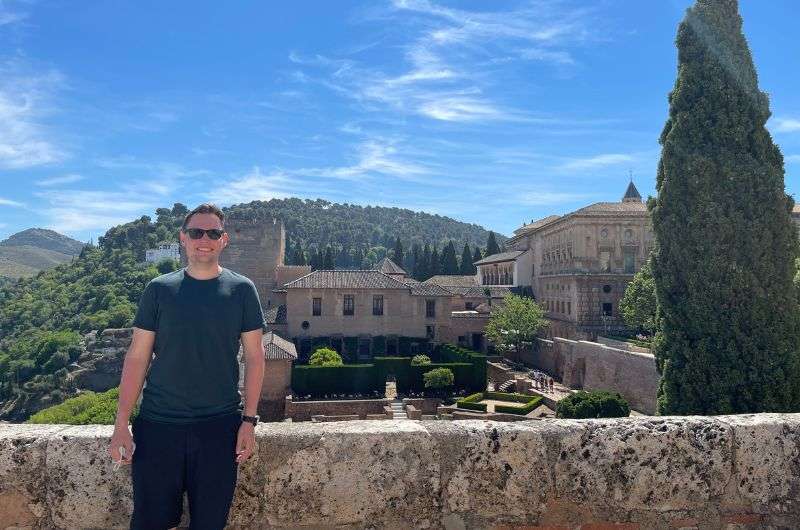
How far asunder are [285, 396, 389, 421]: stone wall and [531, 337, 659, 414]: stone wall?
32.8ft

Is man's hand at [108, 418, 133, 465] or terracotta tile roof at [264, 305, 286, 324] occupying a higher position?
man's hand at [108, 418, 133, 465]

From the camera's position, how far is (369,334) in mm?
36625

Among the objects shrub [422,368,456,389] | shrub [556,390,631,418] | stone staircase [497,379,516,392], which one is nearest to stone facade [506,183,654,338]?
stone staircase [497,379,516,392]

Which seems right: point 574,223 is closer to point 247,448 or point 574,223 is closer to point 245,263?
point 245,263

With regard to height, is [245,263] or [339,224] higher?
[339,224]

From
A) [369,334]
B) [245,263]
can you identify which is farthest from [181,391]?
[245,263]

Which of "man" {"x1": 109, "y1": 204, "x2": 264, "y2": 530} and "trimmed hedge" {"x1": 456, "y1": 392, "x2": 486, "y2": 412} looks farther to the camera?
"trimmed hedge" {"x1": 456, "y1": 392, "x2": 486, "y2": 412}

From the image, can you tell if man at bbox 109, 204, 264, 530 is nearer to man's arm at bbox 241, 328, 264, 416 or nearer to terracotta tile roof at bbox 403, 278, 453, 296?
man's arm at bbox 241, 328, 264, 416

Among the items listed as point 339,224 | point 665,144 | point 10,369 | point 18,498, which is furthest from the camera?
point 339,224

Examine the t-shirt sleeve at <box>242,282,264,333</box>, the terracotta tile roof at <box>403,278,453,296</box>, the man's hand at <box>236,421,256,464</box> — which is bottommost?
the man's hand at <box>236,421,256,464</box>

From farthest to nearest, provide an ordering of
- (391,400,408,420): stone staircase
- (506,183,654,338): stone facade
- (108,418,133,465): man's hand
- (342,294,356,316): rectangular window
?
(506,183,654,338): stone facade
(342,294,356,316): rectangular window
(391,400,408,420): stone staircase
(108,418,133,465): man's hand

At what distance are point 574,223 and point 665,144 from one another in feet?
101

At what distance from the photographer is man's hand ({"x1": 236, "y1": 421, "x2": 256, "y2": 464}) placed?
238 cm

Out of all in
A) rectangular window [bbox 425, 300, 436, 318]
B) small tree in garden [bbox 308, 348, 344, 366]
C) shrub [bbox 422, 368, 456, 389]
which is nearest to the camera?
shrub [bbox 422, 368, 456, 389]
